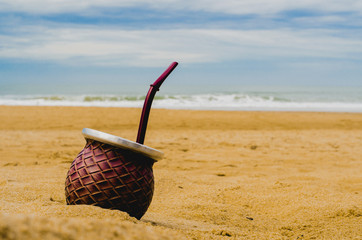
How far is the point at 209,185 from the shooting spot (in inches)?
172

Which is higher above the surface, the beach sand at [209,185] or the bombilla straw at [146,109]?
the bombilla straw at [146,109]

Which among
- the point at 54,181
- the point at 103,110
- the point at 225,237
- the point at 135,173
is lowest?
the point at 103,110

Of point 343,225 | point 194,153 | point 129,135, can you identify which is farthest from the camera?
point 129,135

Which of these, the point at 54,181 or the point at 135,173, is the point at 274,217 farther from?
the point at 54,181

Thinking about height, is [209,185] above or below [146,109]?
below

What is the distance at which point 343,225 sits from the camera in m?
3.00

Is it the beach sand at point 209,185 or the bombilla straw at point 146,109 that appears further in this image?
the bombilla straw at point 146,109

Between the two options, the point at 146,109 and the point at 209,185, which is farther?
the point at 209,185

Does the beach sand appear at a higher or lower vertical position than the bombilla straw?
lower

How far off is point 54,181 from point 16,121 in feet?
27.6

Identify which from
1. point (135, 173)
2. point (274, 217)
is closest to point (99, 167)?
point (135, 173)

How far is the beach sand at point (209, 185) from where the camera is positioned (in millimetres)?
2053

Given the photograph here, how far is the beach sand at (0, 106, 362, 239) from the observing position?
2.05m

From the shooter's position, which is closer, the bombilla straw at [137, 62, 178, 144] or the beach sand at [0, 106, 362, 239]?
the beach sand at [0, 106, 362, 239]
